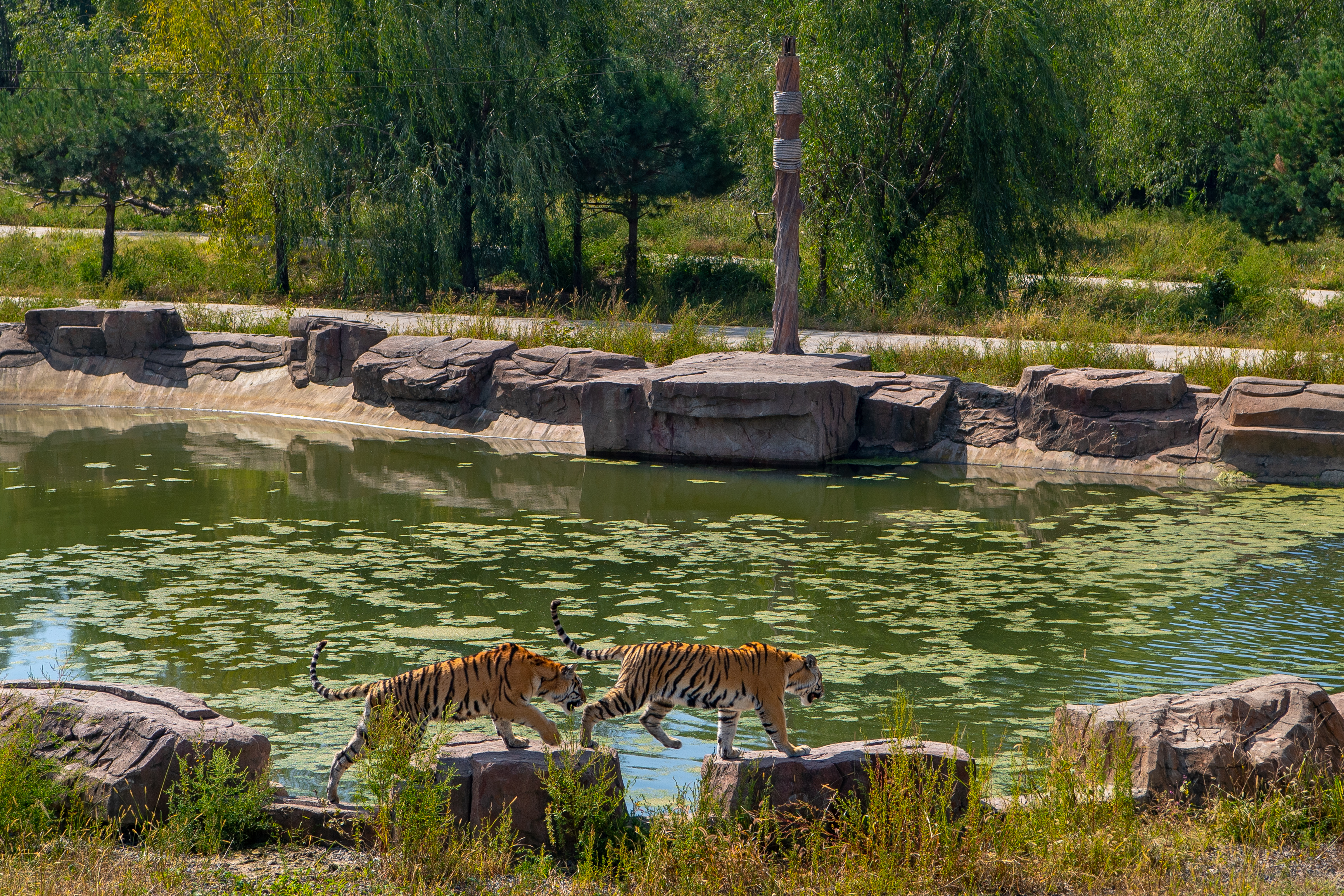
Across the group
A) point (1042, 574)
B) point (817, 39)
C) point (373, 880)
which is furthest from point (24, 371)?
point (373, 880)

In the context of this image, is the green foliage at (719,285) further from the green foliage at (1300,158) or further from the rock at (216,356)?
the green foliage at (1300,158)

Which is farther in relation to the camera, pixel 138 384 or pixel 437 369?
pixel 138 384

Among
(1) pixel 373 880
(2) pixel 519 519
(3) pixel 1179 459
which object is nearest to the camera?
(1) pixel 373 880

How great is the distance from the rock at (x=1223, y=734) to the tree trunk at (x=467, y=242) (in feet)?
59.3

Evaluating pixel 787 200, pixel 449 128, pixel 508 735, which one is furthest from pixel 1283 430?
pixel 449 128

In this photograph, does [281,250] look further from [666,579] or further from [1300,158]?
[1300,158]

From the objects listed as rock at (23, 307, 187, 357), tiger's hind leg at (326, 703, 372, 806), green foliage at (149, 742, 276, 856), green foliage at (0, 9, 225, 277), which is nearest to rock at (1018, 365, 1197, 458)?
tiger's hind leg at (326, 703, 372, 806)

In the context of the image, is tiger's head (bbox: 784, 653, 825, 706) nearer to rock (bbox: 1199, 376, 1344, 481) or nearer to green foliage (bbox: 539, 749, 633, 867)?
green foliage (bbox: 539, 749, 633, 867)

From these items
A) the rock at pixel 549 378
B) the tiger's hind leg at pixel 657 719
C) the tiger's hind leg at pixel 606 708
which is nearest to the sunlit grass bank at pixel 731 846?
the tiger's hind leg at pixel 606 708

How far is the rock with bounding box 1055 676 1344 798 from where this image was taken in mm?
5719

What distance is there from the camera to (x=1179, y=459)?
14.4 m

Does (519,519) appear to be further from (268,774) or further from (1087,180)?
(1087,180)

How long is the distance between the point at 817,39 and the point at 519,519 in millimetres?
11924

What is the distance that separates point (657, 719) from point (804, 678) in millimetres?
775
